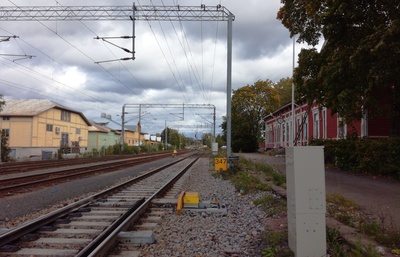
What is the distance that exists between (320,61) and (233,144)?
132ft

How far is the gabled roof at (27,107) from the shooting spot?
51025mm

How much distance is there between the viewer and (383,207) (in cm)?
830

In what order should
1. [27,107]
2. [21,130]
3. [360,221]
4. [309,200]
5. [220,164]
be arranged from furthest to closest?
[27,107] → [21,130] → [220,164] → [360,221] → [309,200]

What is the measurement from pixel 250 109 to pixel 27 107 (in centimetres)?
3593

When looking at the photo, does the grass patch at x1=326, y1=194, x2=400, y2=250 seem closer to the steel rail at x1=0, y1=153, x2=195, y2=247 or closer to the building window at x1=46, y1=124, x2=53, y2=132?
the steel rail at x1=0, y1=153, x2=195, y2=247

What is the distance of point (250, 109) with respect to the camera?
209ft

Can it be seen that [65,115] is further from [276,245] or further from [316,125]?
[276,245]

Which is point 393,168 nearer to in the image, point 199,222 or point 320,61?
point 320,61

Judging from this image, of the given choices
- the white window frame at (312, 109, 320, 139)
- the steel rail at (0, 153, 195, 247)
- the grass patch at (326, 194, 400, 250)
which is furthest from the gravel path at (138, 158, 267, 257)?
the white window frame at (312, 109, 320, 139)

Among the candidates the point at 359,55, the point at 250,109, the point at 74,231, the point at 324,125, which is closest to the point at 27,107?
the point at 250,109

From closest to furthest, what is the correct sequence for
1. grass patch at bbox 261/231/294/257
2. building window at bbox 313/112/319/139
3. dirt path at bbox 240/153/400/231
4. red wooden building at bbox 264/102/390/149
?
1. grass patch at bbox 261/231/294/257
2. dirt path at bbox 240/153/400/231
3. red wooden building at bbox 264/102/390/149
4. building window at bbox 313/112/319/139

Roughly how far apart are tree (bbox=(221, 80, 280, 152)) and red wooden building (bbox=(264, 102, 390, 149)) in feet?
7.65

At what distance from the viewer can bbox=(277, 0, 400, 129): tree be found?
13188 millimetres

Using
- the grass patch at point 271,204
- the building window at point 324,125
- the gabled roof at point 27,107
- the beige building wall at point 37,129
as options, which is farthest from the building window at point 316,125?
the beige building wall at point 37,129
